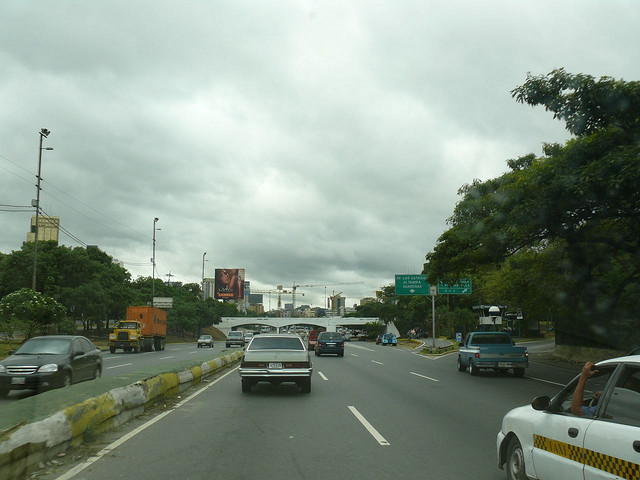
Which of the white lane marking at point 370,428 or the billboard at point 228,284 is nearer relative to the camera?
the white lane marking at point 370,428

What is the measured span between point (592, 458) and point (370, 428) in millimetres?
5707

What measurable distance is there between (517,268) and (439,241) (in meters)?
8.29

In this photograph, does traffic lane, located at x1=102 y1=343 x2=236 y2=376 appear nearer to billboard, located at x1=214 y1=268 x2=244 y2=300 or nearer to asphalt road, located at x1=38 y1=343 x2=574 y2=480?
asphalt road, located at x1=38 y1=343 x2=574 y2=480

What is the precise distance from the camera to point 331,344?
3516 centimetres

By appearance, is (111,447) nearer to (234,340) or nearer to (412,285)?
(412,285)

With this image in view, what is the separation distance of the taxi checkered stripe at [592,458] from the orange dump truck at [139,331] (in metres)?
40.1

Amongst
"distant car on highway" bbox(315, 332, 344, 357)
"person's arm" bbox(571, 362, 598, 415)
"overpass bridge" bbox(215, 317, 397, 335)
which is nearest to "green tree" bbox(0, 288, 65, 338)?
"distant car on highway" bbox(315, 332, 344, 357)

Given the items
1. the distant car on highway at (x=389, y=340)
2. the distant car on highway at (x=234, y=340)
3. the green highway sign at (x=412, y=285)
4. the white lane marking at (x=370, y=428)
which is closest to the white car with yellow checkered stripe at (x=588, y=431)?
the white lane marking at (x=370, y=428)

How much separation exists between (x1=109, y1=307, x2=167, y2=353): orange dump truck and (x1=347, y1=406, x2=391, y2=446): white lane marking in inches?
1309

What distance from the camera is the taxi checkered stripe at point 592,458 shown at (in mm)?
3904

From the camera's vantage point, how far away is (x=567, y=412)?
16.6ft

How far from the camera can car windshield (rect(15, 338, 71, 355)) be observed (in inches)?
575

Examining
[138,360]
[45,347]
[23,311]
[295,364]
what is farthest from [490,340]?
[23,311]

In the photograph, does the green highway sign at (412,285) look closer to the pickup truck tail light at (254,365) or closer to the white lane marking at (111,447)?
the pickup truck tail light at (254,365)
